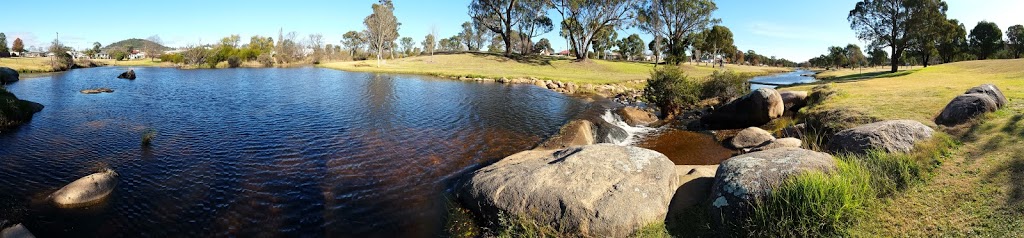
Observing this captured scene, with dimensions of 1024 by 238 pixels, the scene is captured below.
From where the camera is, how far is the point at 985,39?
7856 cm

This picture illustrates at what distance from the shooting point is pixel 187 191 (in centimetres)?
1144

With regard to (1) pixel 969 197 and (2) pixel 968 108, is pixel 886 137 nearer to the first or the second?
(1) pixel 969 197

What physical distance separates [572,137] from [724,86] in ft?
63.6

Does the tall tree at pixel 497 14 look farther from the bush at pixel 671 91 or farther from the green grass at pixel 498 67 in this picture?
the bush at pixel 671 91

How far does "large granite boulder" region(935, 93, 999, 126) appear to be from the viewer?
1198 centimetres

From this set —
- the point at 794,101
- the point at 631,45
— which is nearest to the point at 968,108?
the point at 794,101

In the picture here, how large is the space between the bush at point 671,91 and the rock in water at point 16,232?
86.8 ft

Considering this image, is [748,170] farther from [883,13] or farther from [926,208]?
[883,13]

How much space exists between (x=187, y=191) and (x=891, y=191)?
636 inches

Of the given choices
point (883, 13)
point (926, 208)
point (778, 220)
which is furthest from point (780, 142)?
point (883, 13)

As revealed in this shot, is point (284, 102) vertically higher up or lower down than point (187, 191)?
higher up

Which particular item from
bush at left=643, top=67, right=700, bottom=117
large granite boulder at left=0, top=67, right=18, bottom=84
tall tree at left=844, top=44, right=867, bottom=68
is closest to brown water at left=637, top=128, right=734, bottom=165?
bush at left=643, top=67, right=700, bottom=117

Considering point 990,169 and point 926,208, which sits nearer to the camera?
point 926,208

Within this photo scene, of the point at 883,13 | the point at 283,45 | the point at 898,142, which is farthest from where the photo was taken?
the point at 283,45
